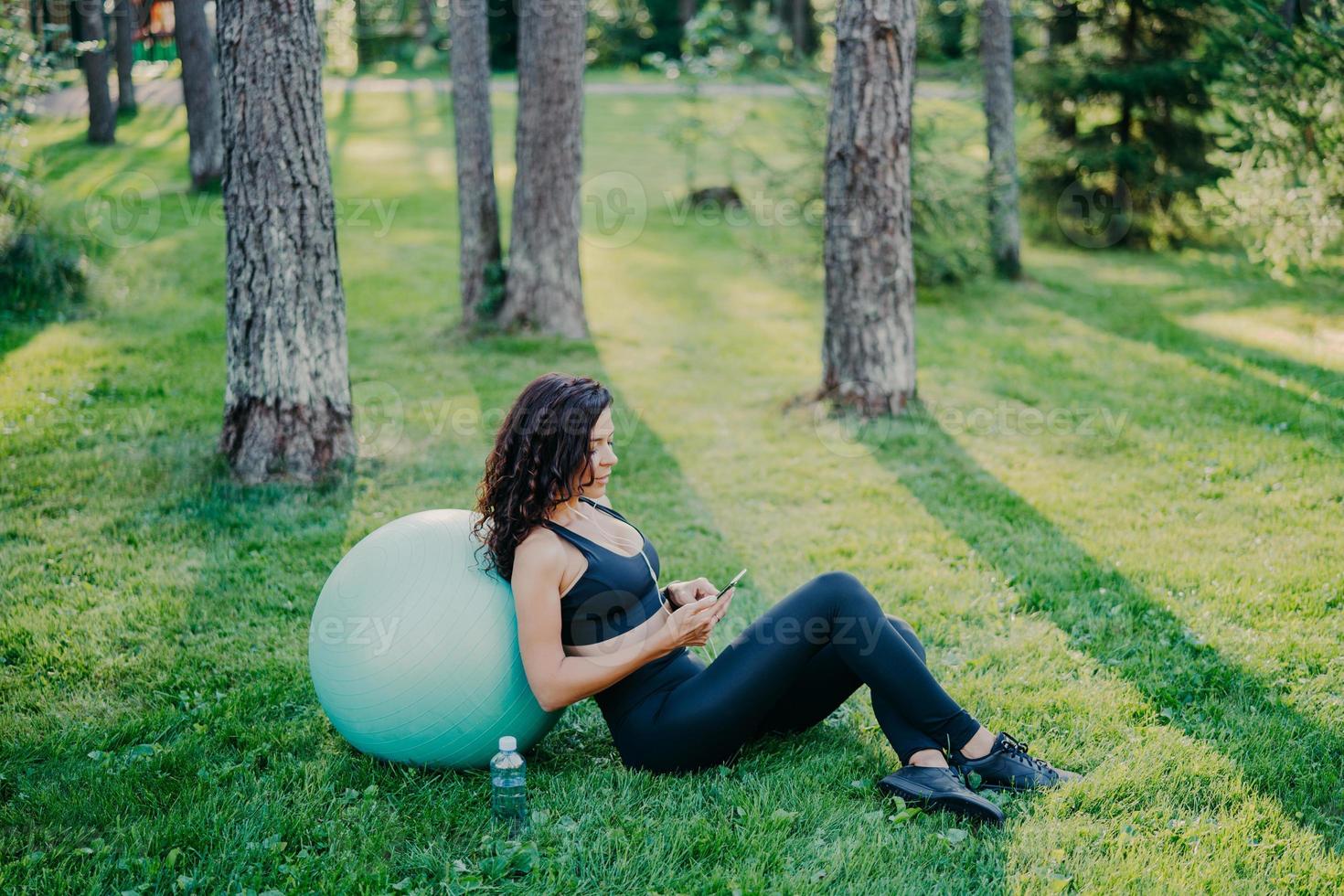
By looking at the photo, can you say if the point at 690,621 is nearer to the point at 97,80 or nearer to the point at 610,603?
the point at 610,603

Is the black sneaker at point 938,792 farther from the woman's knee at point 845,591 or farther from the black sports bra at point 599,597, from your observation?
the black sports bra at point 599,597

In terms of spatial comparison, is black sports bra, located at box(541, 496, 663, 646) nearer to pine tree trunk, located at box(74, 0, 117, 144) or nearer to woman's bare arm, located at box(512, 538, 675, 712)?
woman's bare arm, located at box(512, 538, 675, 712)

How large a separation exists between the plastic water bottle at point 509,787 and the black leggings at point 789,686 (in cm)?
43

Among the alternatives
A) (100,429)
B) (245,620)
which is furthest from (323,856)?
(100,429)

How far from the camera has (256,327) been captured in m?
5.96

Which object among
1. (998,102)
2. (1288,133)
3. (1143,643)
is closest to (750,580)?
(1143,643)

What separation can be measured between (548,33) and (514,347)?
8.90 feet

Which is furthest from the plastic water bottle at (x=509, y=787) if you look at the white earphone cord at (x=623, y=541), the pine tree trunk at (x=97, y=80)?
the pine tree trunk at (x=97, y=80)

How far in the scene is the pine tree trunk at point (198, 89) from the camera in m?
13.8

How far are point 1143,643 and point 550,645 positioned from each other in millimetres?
2773

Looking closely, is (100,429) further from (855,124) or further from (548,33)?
(855,124)

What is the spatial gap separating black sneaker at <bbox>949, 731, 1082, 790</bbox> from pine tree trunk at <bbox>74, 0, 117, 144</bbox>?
17937 millimetres

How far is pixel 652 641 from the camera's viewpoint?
3.44 meters

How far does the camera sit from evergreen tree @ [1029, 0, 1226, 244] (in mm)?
14000
